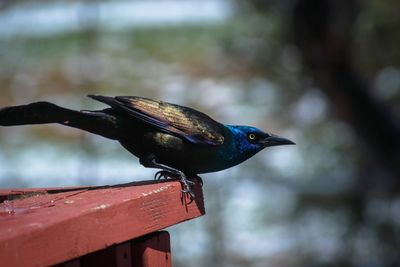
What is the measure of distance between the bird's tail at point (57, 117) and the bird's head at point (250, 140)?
0.54 m

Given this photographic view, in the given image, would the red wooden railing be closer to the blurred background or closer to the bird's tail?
the bird's tail

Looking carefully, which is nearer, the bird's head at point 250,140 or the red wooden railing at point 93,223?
the red wooden railing at point 93,223

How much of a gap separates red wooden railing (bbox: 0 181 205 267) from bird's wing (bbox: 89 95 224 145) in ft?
1.65

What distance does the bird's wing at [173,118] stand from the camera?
3381mm

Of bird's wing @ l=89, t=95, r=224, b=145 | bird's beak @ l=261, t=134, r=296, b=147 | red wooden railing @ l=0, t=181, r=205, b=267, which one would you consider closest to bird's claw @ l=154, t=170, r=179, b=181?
bird's wing @ l=89, t=95, r=224, b=145

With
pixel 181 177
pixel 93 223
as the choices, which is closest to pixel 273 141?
pixel 181 177

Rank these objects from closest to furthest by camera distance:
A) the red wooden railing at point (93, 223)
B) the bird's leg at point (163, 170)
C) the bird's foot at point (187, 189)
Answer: the red wooden railing at point (93, 223)
the bird's foot at point (187, 189)
the bird's leg at point (163, 170)

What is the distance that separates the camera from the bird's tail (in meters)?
2.86

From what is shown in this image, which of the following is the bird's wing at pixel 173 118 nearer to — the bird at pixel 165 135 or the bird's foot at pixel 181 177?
the bird at pixel 165 135

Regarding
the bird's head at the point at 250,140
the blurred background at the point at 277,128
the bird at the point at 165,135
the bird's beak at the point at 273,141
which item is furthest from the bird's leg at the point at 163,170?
the blurred background at the point at 277,128

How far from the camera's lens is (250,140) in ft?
12.3

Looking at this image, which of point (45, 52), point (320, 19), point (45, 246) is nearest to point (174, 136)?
point (45, 246)

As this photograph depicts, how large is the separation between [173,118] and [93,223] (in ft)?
4.14

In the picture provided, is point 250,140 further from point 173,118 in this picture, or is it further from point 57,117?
point 57,117
